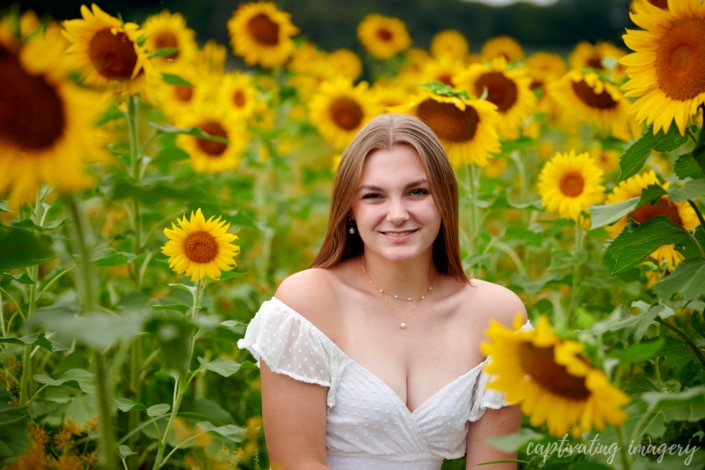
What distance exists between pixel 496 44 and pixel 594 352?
14.6 ft

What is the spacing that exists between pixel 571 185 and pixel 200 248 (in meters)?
1.30

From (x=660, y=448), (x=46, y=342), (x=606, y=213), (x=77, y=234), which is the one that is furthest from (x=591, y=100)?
(x=77, y=234)

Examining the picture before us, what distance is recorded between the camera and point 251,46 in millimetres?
4398

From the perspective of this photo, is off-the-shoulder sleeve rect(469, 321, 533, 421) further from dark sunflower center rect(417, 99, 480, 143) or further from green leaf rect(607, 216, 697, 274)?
dark sunflower center rect(417, 99, 480, 143)

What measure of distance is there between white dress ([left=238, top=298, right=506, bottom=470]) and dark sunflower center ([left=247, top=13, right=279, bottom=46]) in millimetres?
2544

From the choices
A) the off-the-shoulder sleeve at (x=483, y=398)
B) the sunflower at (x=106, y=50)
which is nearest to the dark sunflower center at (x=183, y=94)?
the sunflower at (x=106, y=50)

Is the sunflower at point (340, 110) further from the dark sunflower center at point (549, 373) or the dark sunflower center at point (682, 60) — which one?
the dark sunflower center at point (549, 373)

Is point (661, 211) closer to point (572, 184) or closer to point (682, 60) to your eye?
point (572, 184)

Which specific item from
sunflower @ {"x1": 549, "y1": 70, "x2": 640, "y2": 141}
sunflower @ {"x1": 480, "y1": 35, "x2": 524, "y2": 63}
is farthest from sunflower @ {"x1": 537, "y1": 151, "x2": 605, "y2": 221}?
sunflower @ {"x1": 480, "y1": 35, "x2": 524, "y2": 63}

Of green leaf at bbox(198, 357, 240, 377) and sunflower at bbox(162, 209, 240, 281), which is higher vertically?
sunflower at bbox(162, 209, 240, 281)

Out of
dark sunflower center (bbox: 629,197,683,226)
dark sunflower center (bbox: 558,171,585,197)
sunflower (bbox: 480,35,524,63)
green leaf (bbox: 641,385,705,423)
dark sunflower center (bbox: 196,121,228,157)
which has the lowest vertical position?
green leaf (bbox: 641,385,705,423)

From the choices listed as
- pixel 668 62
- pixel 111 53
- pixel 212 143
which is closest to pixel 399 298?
pixel 668 62

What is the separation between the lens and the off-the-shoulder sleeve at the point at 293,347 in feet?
6.73

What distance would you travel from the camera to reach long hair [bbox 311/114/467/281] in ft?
7.11
